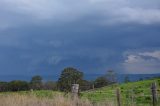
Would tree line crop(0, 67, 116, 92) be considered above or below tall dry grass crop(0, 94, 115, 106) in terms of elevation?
above

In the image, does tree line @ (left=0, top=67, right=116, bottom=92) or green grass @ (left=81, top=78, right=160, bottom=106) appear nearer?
green grass @ (left=81, top=78, right=160, bottom=106)

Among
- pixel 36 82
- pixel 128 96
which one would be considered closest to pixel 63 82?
pixel 36 82

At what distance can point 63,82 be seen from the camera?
49156mm

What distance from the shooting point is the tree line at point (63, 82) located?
1944 inches

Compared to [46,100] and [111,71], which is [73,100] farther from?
[111,71]

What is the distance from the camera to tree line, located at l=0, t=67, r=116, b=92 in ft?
162

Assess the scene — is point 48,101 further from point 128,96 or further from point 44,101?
point 128,96

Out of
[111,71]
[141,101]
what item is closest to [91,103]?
[141,101]

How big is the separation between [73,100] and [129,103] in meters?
2.56

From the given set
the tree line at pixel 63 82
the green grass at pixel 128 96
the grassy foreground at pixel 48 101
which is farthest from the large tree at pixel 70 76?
the grassy foreground at pixel 48 101

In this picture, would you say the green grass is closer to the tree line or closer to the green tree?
the tree line

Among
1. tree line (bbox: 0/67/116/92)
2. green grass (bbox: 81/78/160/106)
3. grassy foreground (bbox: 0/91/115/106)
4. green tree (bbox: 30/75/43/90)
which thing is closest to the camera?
grassy foreground (bbox: 0/91/115/106)

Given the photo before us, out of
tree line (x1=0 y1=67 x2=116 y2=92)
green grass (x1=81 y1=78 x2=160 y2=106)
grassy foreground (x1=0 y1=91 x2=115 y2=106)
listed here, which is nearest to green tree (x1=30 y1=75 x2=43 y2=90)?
tree line (x1=0 y1=67 x2=116 y2=92)

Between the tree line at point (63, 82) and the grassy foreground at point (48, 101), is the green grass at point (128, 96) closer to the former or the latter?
the grassy foreground at point (48, 101)
